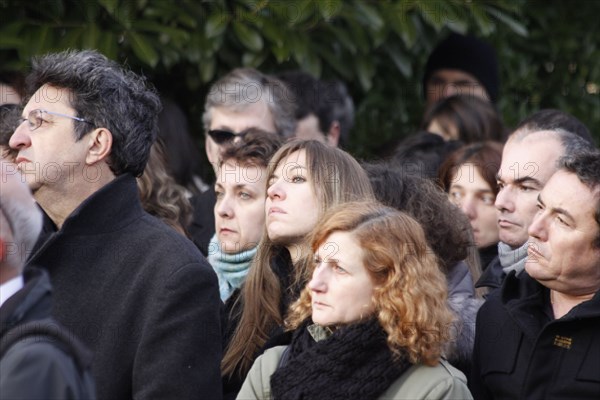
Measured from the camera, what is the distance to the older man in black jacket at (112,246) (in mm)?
3590

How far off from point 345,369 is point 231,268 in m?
1.31

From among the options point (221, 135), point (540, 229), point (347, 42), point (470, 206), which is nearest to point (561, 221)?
point (540, 229)

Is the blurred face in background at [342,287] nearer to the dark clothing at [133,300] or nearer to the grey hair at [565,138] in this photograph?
the dark clothing at [133,300]

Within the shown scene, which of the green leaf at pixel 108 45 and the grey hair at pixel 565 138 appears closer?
the grey hair at pixel 565 138

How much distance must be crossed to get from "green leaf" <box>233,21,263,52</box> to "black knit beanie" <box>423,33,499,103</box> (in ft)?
4.44

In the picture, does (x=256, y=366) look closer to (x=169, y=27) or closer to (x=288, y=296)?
(x=288, y=296)

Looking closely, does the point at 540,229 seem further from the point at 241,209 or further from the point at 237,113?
the point at 237,113

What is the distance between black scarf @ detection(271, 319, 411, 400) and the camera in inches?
137

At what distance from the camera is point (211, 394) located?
12.0 feet

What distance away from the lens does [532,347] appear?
3.82m

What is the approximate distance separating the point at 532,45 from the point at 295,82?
1.87m

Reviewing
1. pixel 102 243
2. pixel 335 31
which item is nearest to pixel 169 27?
pixel 335 31

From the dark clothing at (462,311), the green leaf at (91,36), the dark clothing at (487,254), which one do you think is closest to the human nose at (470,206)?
the dark clothing at (487,254)

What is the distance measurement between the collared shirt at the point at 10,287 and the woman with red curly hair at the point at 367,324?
102cm
